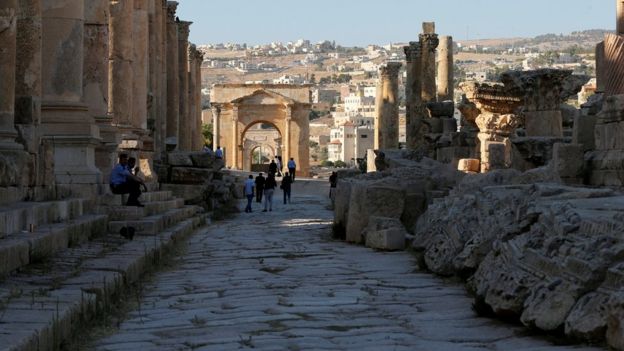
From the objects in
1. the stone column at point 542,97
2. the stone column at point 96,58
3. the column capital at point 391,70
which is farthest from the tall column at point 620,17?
the column capital at point 391,70

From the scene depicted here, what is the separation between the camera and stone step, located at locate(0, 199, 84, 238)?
10.1 meters

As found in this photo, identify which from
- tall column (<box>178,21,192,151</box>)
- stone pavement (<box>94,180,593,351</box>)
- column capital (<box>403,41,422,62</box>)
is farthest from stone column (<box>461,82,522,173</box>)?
tall column (<box>178,21,192,151</box>)

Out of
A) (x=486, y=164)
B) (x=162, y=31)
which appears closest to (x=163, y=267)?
(x=486, y=164)

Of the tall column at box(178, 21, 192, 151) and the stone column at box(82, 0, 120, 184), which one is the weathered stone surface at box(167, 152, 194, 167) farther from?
the tall column at box(178, 21, 192, 151)

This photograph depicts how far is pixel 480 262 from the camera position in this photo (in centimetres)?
980

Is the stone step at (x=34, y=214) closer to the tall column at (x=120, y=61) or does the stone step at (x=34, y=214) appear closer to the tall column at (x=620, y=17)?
the tall column at (x=120, y=61)

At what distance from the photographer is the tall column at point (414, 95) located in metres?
38.3

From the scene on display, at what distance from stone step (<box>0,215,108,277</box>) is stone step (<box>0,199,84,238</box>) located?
90 millimetres

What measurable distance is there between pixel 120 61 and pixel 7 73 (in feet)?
33.2

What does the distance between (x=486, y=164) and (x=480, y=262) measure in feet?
37.3

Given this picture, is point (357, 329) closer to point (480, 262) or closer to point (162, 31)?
point (480, 262)

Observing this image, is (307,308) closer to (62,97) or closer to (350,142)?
(62,97)

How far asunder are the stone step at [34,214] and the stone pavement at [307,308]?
1258 millimetres

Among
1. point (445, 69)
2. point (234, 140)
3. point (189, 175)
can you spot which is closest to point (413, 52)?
point (445, 69)
